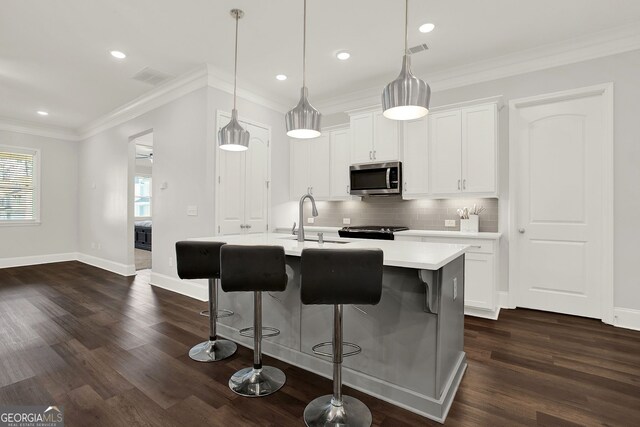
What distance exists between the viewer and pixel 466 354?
261 cm

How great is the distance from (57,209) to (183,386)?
7099 millimetres

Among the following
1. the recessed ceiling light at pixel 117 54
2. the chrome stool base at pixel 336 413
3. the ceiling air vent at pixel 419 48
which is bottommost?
the chrome stool base at pixel 336 413

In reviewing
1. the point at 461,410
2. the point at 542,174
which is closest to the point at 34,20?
the point at 461,410

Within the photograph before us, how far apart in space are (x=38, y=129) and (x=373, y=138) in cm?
721

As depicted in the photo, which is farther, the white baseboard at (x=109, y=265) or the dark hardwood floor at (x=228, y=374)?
the white baseboard at (x=109, y=265)

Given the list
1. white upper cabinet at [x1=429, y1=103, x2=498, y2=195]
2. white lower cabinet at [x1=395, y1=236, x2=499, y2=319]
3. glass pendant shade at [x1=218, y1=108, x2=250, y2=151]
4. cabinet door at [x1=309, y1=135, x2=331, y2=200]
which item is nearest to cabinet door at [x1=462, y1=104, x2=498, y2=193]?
white upper cabinet at [x1=429, y1=103, x2=498, y2=195]

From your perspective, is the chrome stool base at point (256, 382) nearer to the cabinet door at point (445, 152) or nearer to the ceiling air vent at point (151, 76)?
the cabinet door at point (445, 152)

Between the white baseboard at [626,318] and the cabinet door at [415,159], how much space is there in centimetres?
230

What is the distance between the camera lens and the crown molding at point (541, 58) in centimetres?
324

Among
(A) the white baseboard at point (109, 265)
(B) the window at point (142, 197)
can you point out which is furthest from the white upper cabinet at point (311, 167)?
(B) the window at point (142, 197)

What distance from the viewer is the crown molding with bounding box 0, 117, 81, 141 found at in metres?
6.31

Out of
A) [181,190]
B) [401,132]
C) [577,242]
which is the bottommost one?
[577,242]

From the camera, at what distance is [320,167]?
5.12 metres

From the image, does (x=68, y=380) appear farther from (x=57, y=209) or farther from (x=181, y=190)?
(x=57, y=209)
